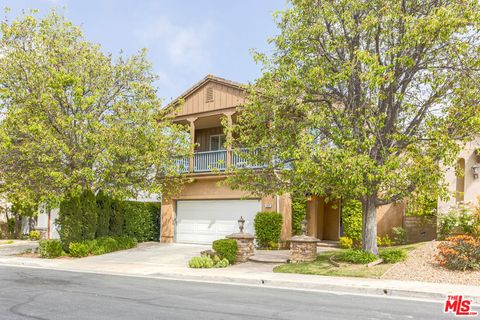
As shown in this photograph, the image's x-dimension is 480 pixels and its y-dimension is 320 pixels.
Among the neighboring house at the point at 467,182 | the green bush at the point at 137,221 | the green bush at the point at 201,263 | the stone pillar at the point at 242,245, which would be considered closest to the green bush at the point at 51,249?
the green bush at the point at 137,221

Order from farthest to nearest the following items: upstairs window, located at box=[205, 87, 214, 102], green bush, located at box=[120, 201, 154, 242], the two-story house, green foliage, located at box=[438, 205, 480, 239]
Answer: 1. green bush, located at box=[120, 201, 154, 242]
2. upstairs window, located at box=[205, 87, 214, 102]
3. the two-story house
4. green foliage, located at box=[438, 205, 480, 239]

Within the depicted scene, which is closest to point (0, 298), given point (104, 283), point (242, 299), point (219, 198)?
point (104, 283)

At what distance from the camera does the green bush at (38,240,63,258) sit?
67.3 feet

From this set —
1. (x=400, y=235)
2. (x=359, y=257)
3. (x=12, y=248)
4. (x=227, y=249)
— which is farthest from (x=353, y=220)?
(x=12, y=248)

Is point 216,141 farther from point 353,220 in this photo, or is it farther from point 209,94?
point 353,220

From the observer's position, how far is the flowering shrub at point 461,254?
13258 mm

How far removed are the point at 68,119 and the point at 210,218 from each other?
8747 millimetres

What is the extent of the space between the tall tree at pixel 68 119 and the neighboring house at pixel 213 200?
2.93 meters

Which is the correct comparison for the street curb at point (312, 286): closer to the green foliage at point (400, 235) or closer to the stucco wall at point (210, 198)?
the stucco wall at point (210, 198)

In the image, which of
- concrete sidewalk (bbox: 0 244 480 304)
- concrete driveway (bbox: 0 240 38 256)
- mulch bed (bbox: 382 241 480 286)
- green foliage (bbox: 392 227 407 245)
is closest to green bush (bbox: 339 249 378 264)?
mulch bed (bbox: 382 241 480 286)

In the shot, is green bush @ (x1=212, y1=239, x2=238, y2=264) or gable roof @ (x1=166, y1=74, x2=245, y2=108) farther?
gable roof @ (x1=166, y1=74, x2=245, y2=108)

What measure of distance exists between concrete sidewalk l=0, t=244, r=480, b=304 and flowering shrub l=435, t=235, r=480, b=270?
6.08 feet

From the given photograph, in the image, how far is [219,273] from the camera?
15008 mm

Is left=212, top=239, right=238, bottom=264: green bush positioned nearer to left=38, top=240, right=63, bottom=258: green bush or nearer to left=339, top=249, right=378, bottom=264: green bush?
left=339, top=249, right=378, bottom=264: green bush
